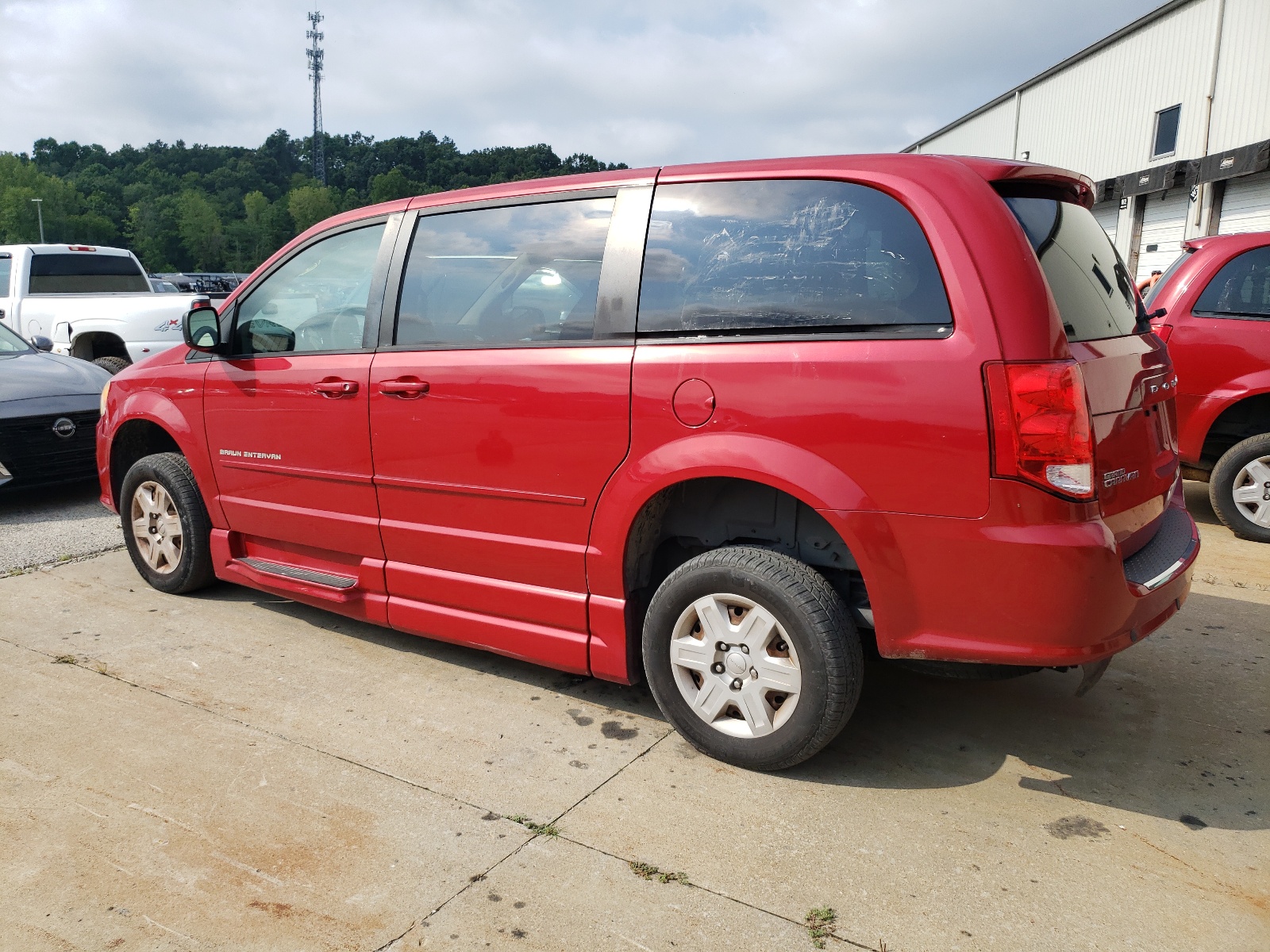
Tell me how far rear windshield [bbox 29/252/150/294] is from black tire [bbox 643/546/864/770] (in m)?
10.6

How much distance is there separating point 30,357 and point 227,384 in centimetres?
464

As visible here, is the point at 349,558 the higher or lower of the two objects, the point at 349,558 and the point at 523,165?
the lower

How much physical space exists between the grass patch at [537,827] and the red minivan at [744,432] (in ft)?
1.92

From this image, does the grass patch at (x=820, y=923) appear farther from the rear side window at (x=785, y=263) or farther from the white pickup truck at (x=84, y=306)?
the white pickup truck at (x=84, y=306)

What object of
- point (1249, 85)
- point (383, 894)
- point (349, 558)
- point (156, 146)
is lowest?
point (383, 894)

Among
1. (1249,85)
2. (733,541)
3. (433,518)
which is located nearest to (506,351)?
(433,518)

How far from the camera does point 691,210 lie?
10.1ft

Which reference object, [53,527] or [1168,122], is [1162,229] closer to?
[1168,122]

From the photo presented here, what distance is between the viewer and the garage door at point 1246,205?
1739cm

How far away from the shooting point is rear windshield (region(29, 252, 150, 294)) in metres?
11.0

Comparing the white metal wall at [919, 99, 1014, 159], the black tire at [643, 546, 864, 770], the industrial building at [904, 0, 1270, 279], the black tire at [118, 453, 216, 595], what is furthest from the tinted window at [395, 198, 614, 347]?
the white metal wall at [919, 99, 1014, 159]

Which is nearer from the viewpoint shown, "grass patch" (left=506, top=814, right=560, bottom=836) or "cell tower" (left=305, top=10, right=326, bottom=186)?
"grass patch" (left=506, top=814, right=560, bottom=836)

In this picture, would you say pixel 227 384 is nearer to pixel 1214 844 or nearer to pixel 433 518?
pixel 433 518

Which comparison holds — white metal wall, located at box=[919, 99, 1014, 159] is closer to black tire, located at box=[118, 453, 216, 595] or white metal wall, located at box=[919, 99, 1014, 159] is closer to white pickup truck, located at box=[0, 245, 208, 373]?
white pickup truck, located at box=[0, 245, 208, 373]
